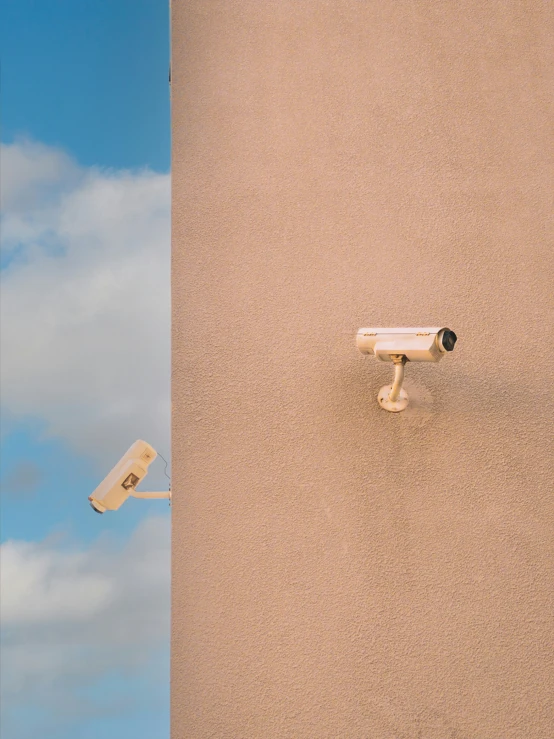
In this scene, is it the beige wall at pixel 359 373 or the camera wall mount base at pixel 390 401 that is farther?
the camera wall mount base at pixel 390 401

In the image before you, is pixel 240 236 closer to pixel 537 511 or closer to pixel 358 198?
pixel 358 198

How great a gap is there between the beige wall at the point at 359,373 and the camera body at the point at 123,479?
380 millimetres

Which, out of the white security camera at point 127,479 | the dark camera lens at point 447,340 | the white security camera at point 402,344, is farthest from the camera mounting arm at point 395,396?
the white security camera at point 127,479

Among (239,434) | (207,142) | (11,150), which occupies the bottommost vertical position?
(239,434)

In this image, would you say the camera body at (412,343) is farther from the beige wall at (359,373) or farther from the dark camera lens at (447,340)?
the beige wall at (359,373)

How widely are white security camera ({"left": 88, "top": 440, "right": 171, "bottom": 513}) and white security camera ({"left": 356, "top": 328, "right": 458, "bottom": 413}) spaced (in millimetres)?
883

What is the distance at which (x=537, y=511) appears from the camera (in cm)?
223

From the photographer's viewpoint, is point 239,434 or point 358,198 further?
point 358,198

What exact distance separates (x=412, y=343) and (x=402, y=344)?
27mm

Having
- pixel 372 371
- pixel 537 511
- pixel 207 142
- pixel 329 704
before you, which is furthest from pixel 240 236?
pixel 329 704

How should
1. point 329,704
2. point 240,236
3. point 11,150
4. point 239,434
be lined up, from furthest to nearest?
point 11,150
point 240,236
point 239,434
point 329,704

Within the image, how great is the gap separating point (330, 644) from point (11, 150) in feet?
44.0

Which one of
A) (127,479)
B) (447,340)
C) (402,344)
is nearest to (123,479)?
(127,479)

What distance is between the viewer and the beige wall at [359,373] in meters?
2.12
